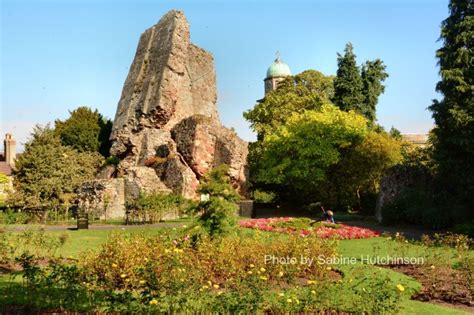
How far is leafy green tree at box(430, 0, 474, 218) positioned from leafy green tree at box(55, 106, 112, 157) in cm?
3005

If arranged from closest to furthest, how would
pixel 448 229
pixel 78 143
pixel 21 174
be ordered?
pixel 448 229
pixel 21 174
pixel 78 143

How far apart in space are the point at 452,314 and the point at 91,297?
5.93 meters

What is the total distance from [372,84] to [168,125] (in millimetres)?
18382

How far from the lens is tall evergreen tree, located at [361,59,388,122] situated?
39062mm

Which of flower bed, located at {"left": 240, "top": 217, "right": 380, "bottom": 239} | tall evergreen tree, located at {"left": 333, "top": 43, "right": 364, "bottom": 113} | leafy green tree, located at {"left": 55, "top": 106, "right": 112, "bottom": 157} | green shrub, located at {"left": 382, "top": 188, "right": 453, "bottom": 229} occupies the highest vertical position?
tall evergreen tree, located at {"left": 333, "top": 43, "right": 364, "bottom": 113}

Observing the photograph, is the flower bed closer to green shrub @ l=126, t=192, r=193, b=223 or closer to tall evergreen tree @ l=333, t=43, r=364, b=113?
green shrub @ l=126, t=192, r=193, b=223

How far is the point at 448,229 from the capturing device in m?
20.7

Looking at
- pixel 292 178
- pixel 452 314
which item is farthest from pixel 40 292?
pixel 292 178

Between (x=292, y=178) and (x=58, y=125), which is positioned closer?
(x=292, y=178)

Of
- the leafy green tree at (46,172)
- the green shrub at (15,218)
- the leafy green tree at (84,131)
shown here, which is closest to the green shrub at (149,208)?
the green shrub at (15,218)

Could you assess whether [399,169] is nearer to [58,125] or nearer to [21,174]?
[21,174]

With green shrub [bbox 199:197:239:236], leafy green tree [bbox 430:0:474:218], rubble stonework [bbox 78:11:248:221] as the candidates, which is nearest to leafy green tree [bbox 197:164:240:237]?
green shrub [bbox 199:197:239:236]

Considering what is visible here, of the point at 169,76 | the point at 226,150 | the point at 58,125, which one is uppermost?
the point at 169,76

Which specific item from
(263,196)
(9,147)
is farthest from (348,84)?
(9,147)
